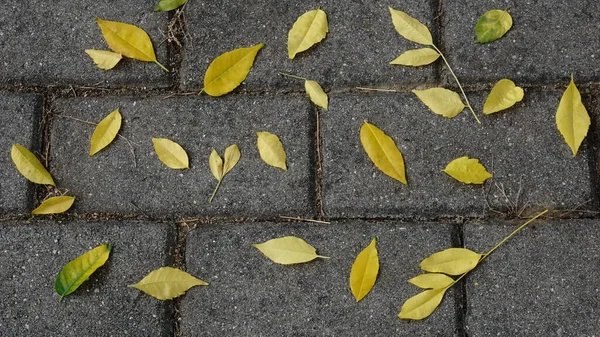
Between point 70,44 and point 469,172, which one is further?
point 70,44

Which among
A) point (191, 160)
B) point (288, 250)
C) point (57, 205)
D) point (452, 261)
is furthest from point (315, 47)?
point (57, 205)

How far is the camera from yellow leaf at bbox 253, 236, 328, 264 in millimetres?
1630

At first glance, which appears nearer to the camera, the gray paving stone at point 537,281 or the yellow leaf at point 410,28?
the gray paving stone at point 537,281

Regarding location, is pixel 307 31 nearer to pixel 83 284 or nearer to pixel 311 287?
pixel 311 287

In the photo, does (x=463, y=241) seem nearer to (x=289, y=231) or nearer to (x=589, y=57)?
(x=289, y=231)

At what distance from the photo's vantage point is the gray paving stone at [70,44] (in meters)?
1.77

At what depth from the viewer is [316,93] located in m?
1.71

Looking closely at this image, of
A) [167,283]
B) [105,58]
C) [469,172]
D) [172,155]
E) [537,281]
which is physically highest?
[105,58]

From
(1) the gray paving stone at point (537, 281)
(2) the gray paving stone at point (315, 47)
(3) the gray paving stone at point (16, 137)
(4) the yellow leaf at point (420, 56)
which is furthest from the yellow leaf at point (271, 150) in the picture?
(3) the gray paving stone at point (16, 137)

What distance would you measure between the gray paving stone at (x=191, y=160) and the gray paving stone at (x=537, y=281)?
492mm

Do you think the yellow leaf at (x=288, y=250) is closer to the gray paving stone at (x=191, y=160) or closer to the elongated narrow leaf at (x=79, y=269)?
the gray paving stone at (x=191, y=160)

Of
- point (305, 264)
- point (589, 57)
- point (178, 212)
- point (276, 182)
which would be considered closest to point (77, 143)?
point (178, 212)

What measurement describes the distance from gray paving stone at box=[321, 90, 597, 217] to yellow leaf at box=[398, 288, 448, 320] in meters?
0.21

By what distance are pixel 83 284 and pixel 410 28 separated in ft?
3.69
